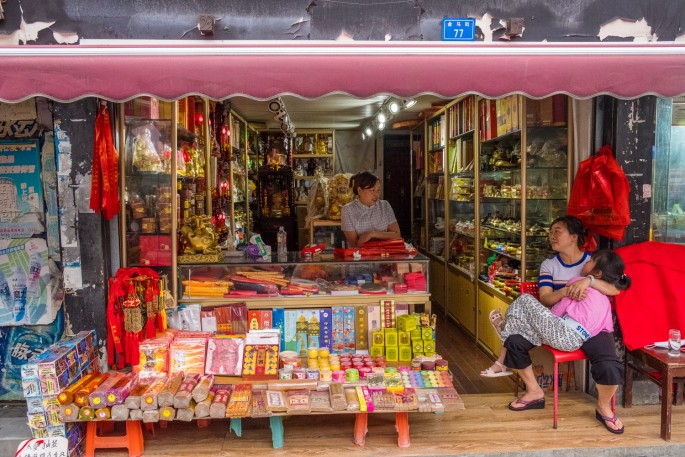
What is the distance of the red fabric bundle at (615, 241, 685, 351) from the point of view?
4289mm

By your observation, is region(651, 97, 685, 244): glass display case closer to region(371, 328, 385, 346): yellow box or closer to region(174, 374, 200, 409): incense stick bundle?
region(371, 328, 385, 346): yellow box

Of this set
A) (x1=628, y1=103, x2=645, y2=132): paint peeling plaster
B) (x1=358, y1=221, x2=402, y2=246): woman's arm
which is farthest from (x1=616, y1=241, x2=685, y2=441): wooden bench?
(x1=358, y1=221, x2=402, y2=246): woman's arm

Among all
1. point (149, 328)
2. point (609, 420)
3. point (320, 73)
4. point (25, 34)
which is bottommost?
point (609, 420)

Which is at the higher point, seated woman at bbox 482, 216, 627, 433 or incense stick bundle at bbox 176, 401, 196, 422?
seated woman at bbox 482, 216, 627, 433

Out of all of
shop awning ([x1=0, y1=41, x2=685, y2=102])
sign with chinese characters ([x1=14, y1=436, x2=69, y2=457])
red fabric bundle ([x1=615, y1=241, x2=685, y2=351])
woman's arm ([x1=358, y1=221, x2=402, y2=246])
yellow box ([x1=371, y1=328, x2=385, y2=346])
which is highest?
shop awning ([x1=0, y1=41, x2=685, y2=102])

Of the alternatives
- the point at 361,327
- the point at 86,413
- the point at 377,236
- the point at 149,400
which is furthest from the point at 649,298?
the point at 86,413

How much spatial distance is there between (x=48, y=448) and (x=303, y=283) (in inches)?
84.0

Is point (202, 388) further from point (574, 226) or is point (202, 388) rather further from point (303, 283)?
point (574, 226)

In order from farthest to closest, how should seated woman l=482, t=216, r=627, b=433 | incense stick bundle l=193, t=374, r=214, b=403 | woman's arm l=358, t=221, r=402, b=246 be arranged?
woman's arm l=358, t=221, r=402, b=246
seated woman l=482, t=216, r=627, b=433
incense stick bundle l=193, t=374, r=214, b=403

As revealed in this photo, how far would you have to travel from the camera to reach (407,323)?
14.9 feet

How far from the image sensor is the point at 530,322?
430cm

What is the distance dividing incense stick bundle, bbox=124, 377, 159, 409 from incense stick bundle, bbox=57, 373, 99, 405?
0.34 m

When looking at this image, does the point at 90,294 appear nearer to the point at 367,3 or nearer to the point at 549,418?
the point at 367,3

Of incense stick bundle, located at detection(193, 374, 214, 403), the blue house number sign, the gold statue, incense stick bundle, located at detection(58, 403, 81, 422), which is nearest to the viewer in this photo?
incense stick bundle, located at detection(58, 403, 81, 422)
